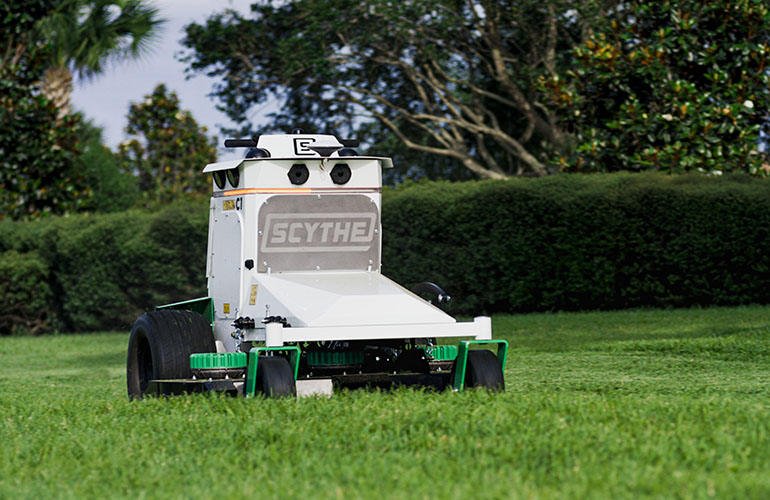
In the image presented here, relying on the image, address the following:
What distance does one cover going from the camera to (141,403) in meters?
8.38

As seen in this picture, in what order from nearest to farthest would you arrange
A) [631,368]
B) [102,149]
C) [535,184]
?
[631,368], [535,184], [102,149]

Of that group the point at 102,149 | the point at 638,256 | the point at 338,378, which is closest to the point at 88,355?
the point at 638,256

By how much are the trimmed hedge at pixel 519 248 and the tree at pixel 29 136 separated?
12.9 ft

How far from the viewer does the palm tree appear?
26.5m

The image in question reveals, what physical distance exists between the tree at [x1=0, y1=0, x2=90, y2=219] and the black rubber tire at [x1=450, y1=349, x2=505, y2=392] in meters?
19.5

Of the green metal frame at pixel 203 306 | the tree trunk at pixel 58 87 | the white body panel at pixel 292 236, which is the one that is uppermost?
the tree trunk at pixel 58 87

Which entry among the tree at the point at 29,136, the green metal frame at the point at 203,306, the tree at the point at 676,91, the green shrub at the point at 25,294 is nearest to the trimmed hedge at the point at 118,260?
the green shrub at the point at 25,294

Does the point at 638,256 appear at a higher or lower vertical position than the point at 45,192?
lower

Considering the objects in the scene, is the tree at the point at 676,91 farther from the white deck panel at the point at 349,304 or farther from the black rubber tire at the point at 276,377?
the black rubber tire at the point at 276,377

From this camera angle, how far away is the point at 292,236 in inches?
361

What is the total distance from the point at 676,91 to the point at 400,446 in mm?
15679

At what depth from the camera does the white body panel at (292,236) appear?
8.73 meters

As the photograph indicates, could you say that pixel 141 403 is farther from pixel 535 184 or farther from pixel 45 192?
pixel 45 192

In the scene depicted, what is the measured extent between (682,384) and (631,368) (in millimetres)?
1761
